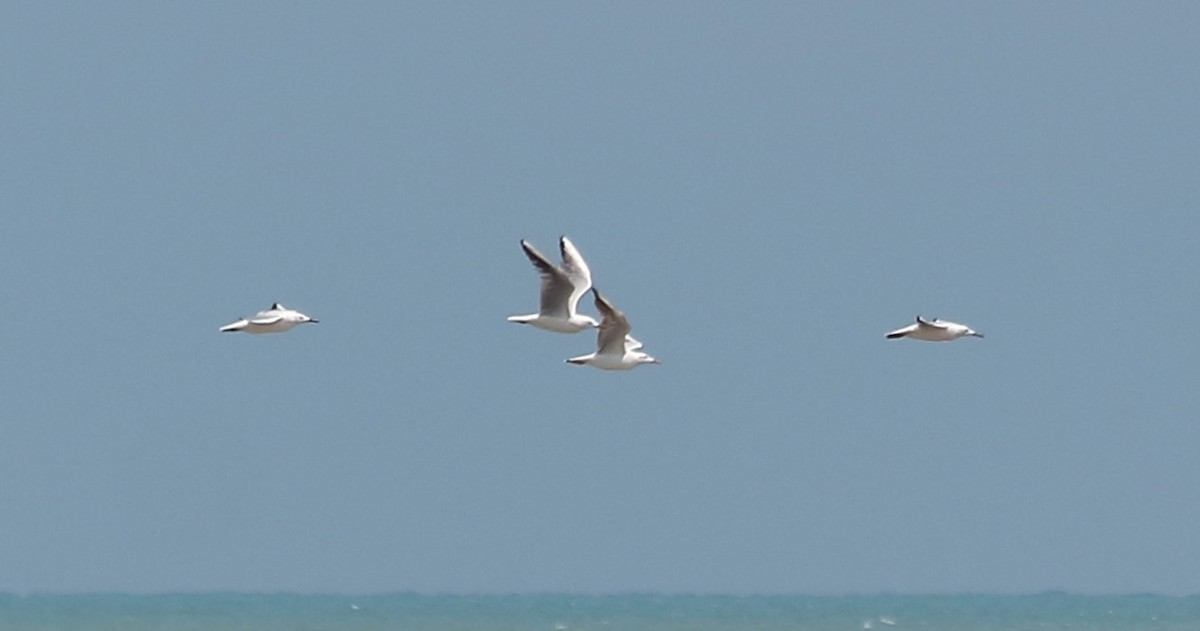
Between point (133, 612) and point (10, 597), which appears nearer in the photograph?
point (133, 612)

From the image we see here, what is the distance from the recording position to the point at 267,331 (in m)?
36.0

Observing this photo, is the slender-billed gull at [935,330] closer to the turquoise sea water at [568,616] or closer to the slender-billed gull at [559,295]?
the slender-billed gull at [559,295]

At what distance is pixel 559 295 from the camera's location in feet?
120

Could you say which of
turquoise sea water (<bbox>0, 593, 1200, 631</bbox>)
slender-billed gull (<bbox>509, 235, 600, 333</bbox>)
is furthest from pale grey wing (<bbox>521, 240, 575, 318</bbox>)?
turquoise sea water (<bbox>0, 593, 1200, 631</bbox>)

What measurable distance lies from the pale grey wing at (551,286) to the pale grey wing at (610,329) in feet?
2.19

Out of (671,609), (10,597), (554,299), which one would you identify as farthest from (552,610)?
(554,299)

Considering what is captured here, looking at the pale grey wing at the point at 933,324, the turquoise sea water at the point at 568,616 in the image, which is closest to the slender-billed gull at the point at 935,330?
the pale grey wing at the point at 933,324

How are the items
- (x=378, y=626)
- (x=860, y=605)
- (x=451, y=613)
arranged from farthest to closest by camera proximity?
(x=860, y=605) < (x=451, y=613) < (x=378, y=626)

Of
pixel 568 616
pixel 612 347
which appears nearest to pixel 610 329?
pixel 612 347

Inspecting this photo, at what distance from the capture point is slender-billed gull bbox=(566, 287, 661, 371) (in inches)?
1390

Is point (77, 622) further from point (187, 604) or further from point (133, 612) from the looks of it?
point (187, 604)

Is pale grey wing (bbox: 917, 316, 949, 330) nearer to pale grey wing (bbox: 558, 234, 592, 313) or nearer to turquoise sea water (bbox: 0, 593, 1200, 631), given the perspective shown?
pale grey wing (bbox: 558, 234, 592, 313)

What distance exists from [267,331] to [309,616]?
62386 millimetres

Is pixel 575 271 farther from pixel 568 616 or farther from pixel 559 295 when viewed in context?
pixel 568 616
